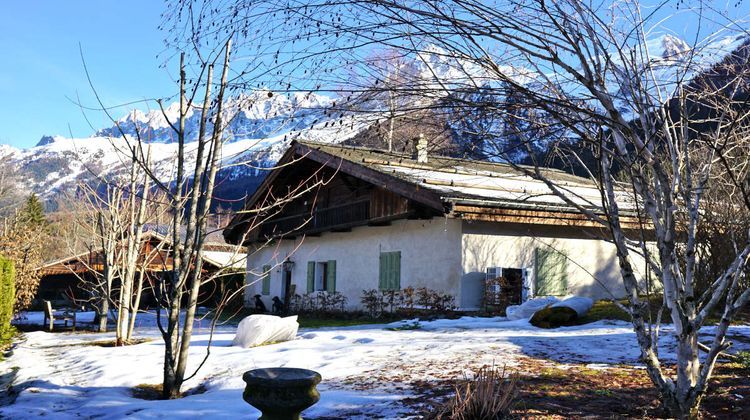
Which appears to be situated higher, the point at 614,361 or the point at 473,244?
the point at 473,244

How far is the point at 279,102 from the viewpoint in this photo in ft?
14.1

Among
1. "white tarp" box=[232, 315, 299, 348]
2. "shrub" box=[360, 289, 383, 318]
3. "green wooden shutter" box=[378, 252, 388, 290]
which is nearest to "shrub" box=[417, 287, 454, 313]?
"shrub" box=[360, 289, 383, 318]

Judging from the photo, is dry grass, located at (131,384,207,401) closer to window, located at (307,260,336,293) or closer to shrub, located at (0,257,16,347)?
shrub, located at (0,257,16,347)

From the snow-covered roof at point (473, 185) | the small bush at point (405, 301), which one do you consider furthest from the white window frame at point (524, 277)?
the snow-covered roof at point (473, 185)

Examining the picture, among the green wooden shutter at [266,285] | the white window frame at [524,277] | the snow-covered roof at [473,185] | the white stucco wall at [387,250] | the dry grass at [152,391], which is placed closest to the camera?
the dry grass at [152,391]

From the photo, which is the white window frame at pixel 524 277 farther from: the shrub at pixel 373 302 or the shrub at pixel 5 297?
the shrub at pixel 5 297

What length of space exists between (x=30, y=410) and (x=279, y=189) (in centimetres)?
1722

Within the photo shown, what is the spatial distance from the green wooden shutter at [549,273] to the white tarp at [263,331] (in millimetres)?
7707

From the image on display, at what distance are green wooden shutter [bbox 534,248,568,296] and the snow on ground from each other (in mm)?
4488

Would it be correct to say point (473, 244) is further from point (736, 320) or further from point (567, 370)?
point (567, 370)

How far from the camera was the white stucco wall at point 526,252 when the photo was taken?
50.7ft

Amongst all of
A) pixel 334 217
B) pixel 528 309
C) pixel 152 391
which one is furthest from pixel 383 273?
pixel 152 391

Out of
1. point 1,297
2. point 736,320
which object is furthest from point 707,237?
point 1,297

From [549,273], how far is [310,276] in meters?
8.88
